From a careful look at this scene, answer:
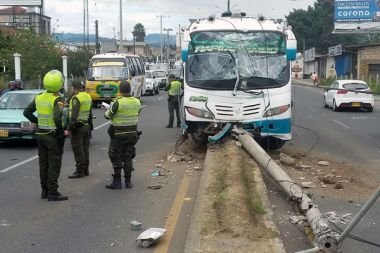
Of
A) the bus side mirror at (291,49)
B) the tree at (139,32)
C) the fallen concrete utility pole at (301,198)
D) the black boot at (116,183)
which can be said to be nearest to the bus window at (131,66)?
the bus side mirror at (291,49)

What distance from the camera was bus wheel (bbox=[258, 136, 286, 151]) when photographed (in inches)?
497

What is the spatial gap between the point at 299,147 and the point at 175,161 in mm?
3682

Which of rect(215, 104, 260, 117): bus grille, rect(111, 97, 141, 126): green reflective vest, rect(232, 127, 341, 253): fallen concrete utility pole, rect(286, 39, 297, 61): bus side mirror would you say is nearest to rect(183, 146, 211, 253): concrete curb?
rect(232, 127, 341, 253): fallen concrete utility pole

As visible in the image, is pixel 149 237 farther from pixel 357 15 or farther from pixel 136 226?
pixel 357 15

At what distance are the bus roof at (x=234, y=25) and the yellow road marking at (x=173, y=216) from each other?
376 cm

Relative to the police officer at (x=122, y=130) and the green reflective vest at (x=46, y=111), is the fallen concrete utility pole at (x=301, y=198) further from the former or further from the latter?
the green reflective vest at (x=46, y=111)

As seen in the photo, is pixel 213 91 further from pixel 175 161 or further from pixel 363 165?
pixel 363 165

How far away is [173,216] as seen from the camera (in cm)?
773

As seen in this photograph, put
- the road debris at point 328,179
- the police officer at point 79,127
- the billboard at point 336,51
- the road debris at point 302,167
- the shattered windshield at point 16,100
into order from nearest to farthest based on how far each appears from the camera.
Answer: the road debris at point 328,179 < the police officer at point 79,127 < the road debris at point 302,167 < the shattered windshield at point 16,100 < the billboard at point 336,51

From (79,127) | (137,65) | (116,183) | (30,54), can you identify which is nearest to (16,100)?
(79,127)

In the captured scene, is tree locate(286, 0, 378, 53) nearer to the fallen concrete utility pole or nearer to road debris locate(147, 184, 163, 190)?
the fallen concrete utility pole

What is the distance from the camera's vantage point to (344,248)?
6273mm

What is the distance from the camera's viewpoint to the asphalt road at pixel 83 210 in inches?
258

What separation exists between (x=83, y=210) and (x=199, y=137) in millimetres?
5059
